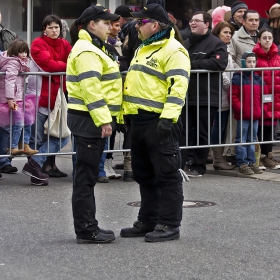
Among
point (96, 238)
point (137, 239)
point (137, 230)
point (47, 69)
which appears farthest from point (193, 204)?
point (47, 69)

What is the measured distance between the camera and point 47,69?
10.5 m

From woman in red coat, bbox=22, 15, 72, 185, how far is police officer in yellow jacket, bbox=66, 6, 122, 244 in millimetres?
3159

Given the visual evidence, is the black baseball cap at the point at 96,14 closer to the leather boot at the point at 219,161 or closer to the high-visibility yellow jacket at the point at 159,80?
the high-visibility yellow jacket at the point at 159,80

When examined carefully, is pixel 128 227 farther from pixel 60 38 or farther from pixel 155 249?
pixel 60 38

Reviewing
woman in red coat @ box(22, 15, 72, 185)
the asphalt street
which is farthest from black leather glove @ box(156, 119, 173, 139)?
woman in red coat @ box(22, 15, 72, 185)

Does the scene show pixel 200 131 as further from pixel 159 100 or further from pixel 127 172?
pixel 159 100

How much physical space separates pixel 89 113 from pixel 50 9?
12.0m

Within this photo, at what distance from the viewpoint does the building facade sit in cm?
1839

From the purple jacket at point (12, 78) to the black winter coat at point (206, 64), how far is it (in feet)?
6.83

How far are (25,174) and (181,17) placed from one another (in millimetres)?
8638

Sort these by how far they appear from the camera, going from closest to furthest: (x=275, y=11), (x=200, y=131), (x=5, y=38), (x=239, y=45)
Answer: (x=200, y=131)
(x=5, y=38)
(x=239, y=45)
(x=275, y=11)

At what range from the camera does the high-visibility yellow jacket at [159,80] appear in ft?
22.9

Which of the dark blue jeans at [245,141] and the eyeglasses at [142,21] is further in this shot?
the dark blue jeans at [245,141]

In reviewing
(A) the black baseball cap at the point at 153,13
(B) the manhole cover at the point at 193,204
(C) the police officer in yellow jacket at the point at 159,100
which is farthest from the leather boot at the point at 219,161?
(A) the black baseball cap at the point at 153,13
